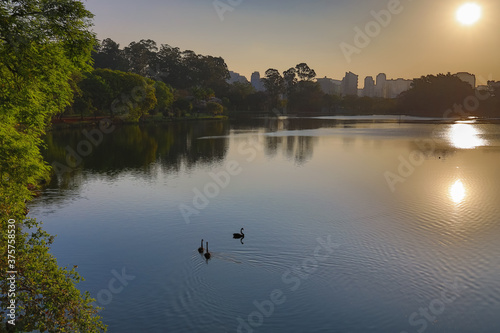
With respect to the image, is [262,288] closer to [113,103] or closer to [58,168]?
[58,168]

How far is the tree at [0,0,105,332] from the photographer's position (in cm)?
1412

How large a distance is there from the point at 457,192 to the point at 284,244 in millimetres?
23587

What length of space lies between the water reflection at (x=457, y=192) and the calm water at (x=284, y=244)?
112 mm

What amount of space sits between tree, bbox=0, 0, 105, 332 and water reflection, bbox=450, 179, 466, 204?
110ft

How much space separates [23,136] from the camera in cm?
1936

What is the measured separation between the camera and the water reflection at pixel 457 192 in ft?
125

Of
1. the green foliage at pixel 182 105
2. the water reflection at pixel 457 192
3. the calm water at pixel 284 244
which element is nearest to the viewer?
the calm water at pixel 284 244

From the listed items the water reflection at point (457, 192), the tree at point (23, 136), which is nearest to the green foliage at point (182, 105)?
the water reflection at point (457, 192)

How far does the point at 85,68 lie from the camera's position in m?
20.2

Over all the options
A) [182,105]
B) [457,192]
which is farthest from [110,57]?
[457,192]

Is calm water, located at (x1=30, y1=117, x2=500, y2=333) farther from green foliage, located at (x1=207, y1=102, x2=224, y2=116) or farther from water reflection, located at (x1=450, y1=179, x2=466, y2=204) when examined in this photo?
green foliage, located at (x1=207, y1=102, x2=224, y2=116)

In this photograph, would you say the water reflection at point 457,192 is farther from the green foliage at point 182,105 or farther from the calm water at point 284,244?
the green foliage at point 182,105

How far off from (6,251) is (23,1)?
32.2 feet

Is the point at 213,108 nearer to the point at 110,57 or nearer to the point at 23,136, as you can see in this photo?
the point at 110,57
